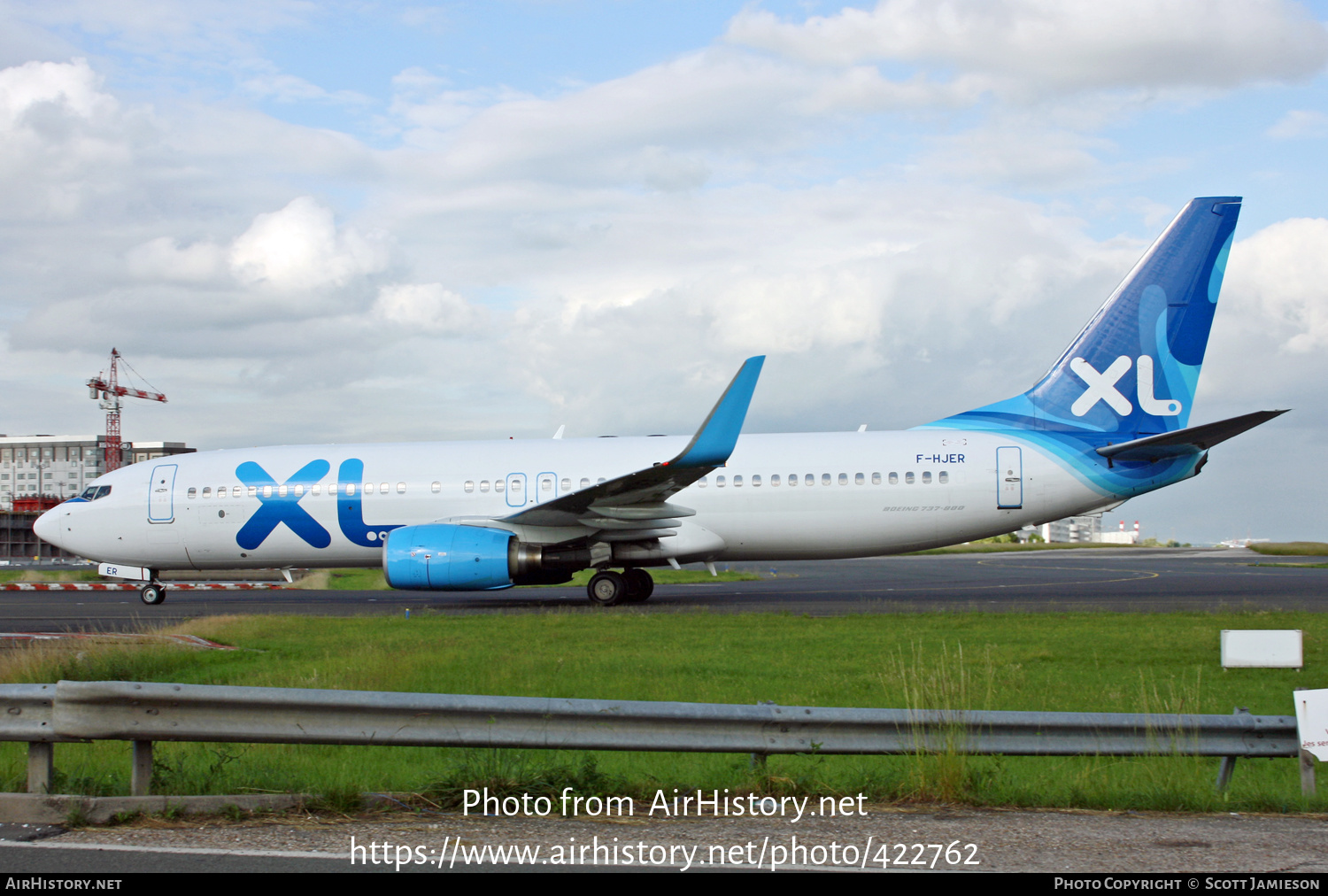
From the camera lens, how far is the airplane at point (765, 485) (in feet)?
63.3

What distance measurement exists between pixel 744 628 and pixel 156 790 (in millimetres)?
10379

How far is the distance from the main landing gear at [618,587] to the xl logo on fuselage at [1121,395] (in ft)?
29.6

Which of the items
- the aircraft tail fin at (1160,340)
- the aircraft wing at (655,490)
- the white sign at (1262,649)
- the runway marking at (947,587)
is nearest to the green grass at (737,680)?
the white sign at (1262,649)

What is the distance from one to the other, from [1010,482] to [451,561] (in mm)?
10449

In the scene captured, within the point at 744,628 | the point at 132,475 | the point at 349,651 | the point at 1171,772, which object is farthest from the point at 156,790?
the point at 132,475

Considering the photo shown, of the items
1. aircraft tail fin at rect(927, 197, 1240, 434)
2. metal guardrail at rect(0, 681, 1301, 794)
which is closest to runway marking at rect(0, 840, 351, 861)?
metal guardrail at rect(0, 681, 1301, 794)

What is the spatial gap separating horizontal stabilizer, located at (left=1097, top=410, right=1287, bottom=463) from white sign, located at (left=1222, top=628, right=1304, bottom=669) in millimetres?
7084

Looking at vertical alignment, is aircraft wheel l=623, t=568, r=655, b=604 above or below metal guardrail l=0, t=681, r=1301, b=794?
below

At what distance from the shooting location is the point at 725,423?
1747cm

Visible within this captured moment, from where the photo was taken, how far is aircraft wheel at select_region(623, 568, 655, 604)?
813 inches

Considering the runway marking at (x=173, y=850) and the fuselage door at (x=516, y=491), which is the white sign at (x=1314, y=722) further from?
the fuselage door at (x=516, y=491)

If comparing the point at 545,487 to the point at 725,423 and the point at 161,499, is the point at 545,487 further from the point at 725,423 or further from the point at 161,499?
the point at 161,499

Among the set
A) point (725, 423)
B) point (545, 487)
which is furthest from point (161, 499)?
point (725, 423)

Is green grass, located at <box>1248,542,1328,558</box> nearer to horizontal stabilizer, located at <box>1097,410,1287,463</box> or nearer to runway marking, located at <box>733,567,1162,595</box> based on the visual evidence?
runway marking, located at <box>733,567,1162,595</box>
